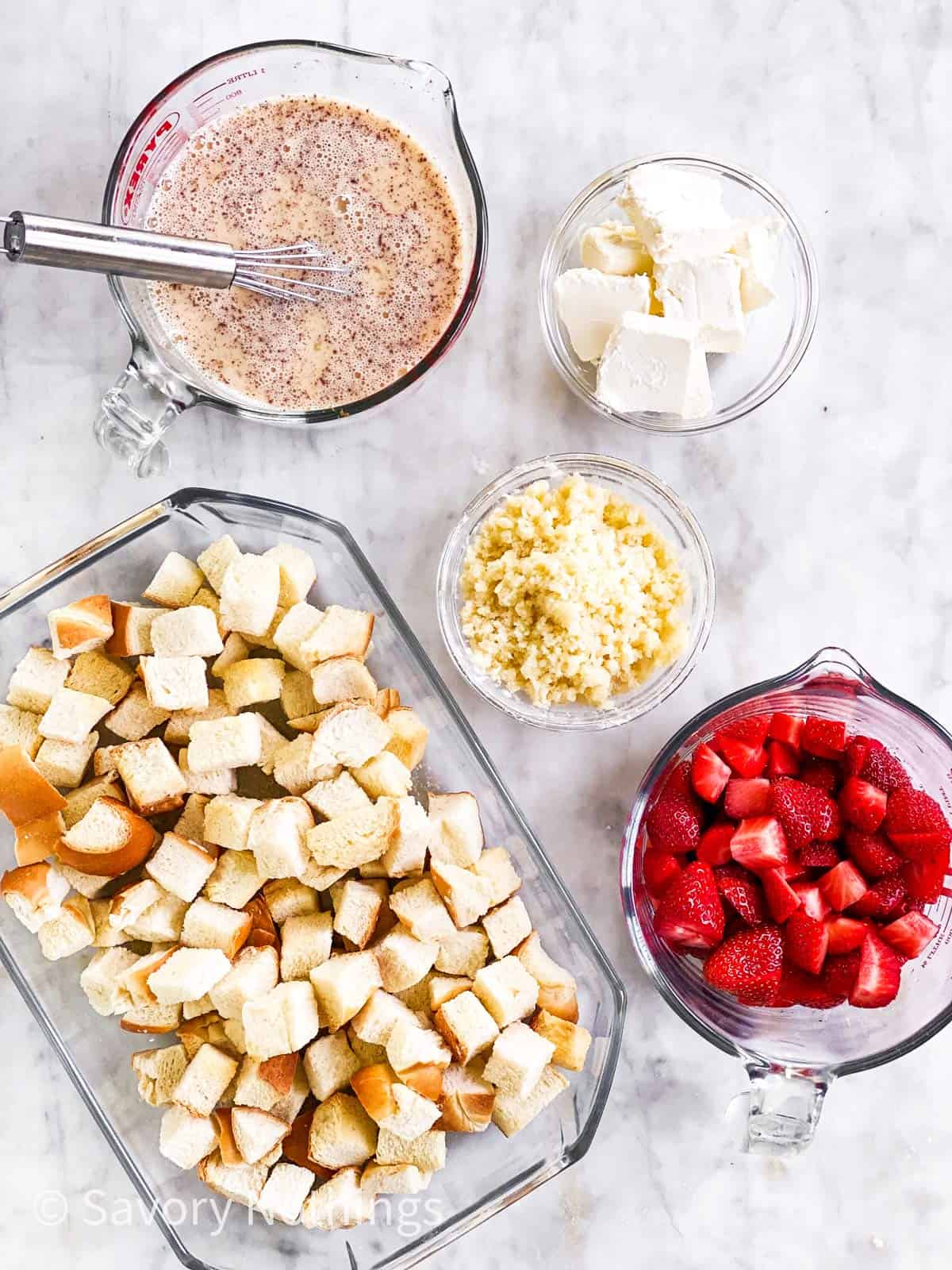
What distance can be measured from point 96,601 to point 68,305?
1.59 ft

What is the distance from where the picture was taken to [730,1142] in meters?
1.64

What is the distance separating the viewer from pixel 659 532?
1.56 m

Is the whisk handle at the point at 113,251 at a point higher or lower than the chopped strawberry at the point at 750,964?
higher

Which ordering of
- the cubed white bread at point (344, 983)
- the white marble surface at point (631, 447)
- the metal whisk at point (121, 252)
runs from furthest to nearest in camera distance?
the white marble surface at point (631, 447), the cubed white bread at point (344, 983), the metal whisk at point (121, 252)

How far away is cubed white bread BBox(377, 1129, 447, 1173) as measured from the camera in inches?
55.0

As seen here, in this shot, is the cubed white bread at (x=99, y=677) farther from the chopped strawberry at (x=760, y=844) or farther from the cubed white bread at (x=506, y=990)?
the chopped strawberry at (x=760, y=844)

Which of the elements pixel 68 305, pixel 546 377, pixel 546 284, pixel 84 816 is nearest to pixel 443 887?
pixel 84 816

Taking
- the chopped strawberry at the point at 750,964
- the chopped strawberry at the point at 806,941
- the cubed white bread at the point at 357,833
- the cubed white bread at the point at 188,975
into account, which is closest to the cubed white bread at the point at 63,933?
the cubed white bread at the point at 188,975

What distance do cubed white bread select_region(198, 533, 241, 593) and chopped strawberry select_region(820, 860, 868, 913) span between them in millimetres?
933

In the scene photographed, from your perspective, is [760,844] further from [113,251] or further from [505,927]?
[113,251]

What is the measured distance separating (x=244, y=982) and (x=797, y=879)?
76 cm

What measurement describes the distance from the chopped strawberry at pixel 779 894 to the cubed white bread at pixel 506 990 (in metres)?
0.35

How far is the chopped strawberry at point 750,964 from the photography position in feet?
4.68

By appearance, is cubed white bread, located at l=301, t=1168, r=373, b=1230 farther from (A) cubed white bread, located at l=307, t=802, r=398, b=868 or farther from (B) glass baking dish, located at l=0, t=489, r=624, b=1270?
(A) cubed white bread, located at l=307, t=802, r=398, b=868
